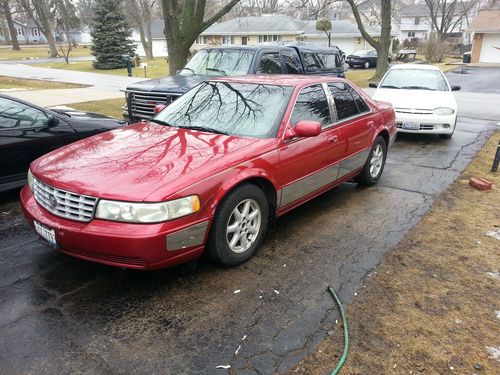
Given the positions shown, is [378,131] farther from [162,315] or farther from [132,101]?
[132,101]

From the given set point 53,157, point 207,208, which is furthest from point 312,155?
point 53,157

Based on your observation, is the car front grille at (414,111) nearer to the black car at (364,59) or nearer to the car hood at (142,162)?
the car hood at (142,162)

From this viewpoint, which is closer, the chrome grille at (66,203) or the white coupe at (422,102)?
the chrome grille at (66,203)

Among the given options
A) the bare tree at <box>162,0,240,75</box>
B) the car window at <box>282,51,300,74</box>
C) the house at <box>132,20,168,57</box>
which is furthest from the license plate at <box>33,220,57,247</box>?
the house at <box>132,20,168,57</box>

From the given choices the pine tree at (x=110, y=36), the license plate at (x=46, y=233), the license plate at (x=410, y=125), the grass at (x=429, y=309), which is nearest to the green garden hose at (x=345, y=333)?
the grass at (x=429, y=309)

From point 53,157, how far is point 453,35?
235 feet

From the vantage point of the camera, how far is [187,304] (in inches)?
125

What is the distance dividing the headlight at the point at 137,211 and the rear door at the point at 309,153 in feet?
4.17

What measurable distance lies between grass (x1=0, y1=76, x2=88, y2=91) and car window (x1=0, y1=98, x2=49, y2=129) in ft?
48.3

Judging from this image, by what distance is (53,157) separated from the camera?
373cm

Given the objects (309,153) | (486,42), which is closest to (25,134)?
(309,153)

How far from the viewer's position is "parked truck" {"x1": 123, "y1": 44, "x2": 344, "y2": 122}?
311 inches

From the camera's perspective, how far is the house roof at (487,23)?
40531 millimetres

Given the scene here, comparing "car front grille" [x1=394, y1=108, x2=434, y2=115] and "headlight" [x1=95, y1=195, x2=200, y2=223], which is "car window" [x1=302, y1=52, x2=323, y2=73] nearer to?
"car front grille" [x1=394, y1=108, x2=434, y2=115]
